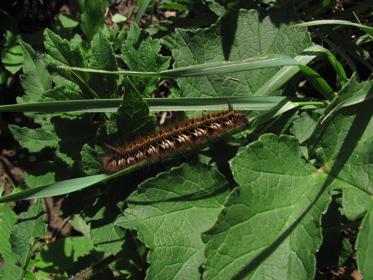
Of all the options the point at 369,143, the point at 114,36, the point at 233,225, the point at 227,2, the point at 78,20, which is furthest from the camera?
the point at 78,20

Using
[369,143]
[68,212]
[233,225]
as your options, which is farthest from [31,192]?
[369,143]

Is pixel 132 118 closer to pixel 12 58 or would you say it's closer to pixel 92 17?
pixel 92 17

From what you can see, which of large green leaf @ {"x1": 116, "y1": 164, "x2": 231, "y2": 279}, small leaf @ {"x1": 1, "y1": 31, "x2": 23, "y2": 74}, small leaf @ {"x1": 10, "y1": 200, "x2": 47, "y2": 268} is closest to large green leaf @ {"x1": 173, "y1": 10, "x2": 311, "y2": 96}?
large green leaf @ {"x1": 116, "y1": 164, "x2": 231, "y2": 279}

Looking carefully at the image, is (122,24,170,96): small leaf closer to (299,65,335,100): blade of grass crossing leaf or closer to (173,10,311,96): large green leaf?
(173,10,311,96): large green leaf

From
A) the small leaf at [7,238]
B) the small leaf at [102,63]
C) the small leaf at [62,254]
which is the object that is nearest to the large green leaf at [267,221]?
the small leaf at [102,63]

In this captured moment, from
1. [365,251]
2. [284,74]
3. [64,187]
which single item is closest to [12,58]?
[64,187]

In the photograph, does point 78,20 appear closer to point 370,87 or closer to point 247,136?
point 247,136
